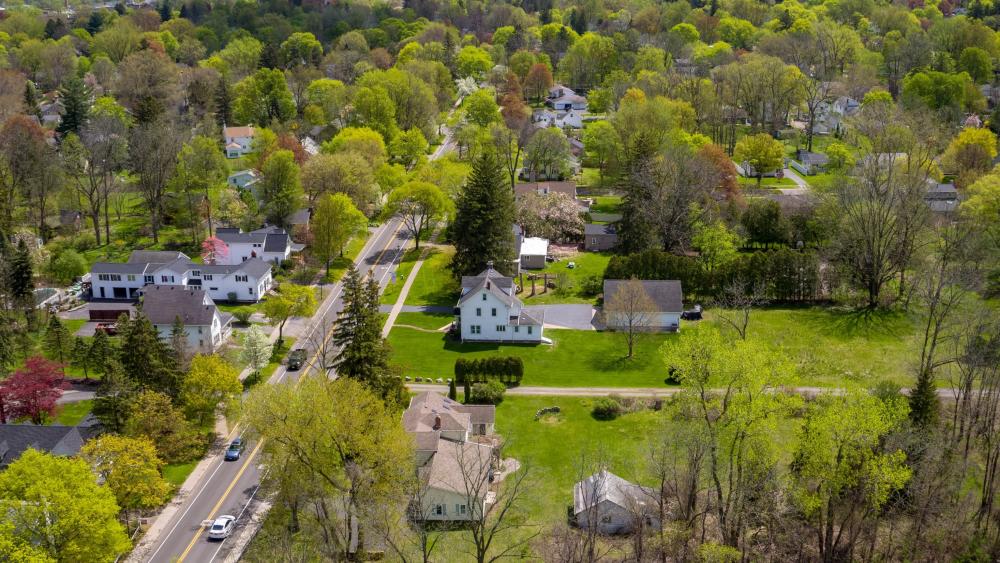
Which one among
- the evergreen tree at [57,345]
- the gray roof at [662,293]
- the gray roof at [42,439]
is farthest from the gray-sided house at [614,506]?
the evergreen tree at [57,345]

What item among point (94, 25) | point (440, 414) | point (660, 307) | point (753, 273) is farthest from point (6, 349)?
point (94, 25)

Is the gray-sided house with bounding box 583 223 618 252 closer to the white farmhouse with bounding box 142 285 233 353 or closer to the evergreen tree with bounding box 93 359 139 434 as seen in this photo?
the white farmhouse with bounding box 142 285 233 353

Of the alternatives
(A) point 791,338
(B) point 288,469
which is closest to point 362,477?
(B) point 288,469

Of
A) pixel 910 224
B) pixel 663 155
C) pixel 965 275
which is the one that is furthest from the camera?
pixel 663 155

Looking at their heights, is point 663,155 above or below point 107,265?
above

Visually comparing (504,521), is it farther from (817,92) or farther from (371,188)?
(817,92)

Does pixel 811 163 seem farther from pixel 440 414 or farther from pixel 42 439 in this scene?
pixel 42 439

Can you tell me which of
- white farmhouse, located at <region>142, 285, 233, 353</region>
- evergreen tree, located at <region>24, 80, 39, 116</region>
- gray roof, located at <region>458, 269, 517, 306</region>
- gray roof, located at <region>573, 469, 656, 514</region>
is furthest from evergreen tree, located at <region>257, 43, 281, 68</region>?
gray roof, located at <region>573, 469, 656, 514</region>
